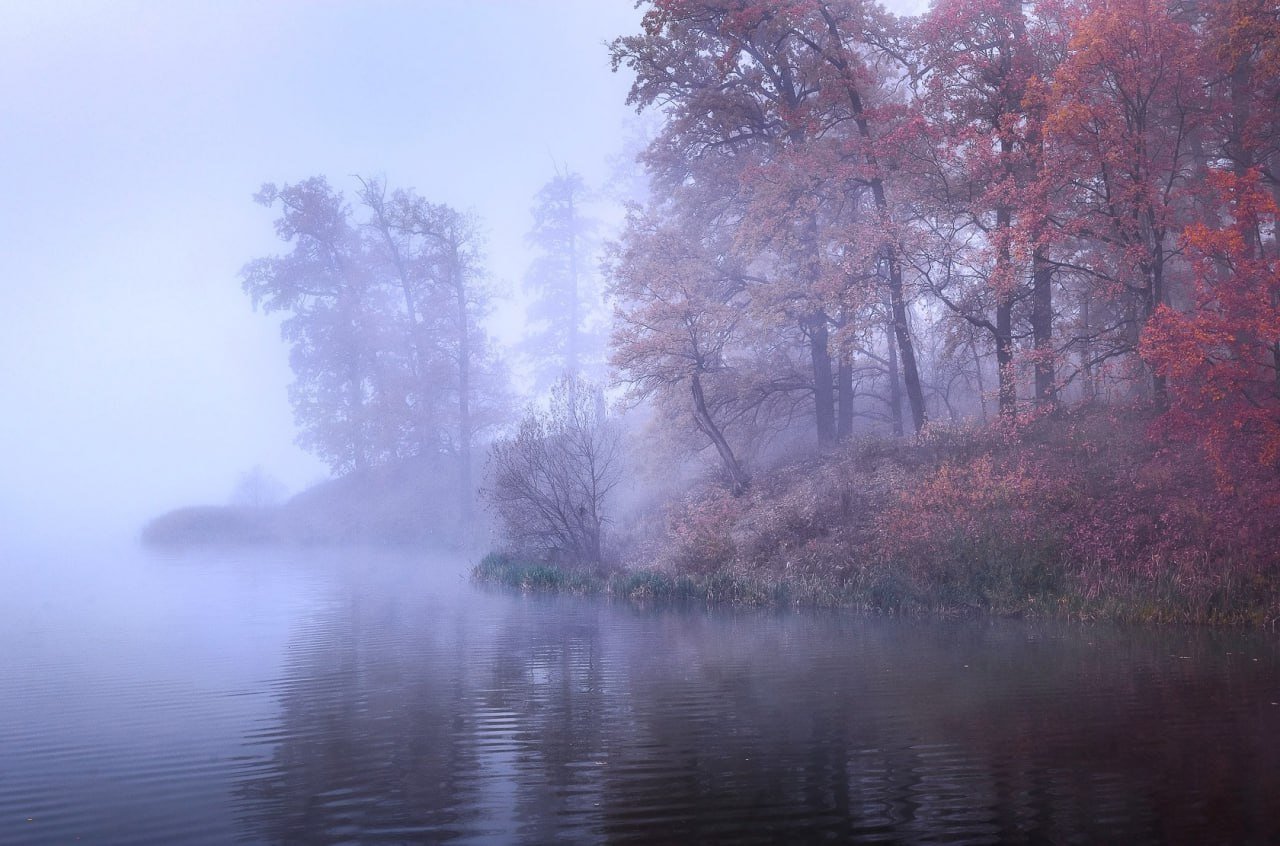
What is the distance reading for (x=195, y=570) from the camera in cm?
3547

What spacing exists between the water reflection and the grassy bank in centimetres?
192

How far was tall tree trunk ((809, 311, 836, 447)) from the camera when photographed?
30312 mm

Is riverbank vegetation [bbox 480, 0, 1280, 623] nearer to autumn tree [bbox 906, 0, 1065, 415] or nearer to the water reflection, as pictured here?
autumn tree [bbox 906, 0, 1065, 415]

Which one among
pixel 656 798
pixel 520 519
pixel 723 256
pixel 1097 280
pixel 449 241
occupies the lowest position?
pixel 656 798

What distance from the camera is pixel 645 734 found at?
10133 mm

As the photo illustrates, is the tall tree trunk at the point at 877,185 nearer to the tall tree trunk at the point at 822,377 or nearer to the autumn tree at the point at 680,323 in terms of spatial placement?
the tall tree trunk at the point at 822,377

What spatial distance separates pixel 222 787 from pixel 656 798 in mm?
3998

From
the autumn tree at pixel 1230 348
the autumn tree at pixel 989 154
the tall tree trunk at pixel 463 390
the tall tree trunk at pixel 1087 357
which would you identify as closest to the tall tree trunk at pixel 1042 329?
the autumn tree at pixel 989 154

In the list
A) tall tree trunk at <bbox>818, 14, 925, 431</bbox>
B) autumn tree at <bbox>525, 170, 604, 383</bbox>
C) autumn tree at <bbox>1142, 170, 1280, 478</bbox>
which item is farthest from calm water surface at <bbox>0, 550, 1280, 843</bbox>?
autumn tree at <bbox>525, 170, 604, 383</bbox>

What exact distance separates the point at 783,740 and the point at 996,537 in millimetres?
12331

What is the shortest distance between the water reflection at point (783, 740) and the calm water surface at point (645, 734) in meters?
0.04

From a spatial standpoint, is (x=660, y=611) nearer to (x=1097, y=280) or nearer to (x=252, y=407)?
(x=1097, y=280)

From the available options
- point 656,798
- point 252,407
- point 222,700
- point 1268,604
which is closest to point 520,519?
point 222,700

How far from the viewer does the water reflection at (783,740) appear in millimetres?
7152
